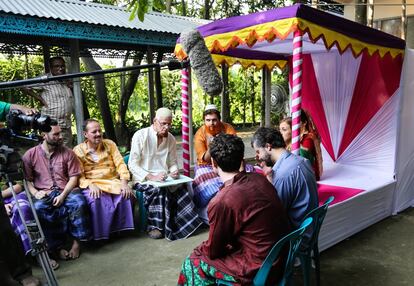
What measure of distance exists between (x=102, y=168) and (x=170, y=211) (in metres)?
0.86

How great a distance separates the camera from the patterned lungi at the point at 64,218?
327cm

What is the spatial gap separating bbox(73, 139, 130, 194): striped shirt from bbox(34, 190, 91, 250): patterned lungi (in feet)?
0.92

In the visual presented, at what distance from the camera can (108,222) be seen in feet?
11.7

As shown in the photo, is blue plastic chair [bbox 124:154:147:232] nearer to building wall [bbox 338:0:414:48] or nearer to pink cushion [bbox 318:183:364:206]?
pink cushion [bbox 318:183:364:206]

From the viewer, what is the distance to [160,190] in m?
3.81

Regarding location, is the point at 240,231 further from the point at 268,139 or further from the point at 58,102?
the point at 58,102

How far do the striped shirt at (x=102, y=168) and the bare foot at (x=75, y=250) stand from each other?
0.55 meters

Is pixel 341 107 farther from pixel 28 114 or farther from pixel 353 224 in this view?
pixel 28 114

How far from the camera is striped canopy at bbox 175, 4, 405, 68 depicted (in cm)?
324

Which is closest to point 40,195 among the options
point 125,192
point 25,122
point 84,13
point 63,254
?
point 63,254

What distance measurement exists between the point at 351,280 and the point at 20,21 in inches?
185

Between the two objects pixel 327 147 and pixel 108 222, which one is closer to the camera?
pixel 108 222

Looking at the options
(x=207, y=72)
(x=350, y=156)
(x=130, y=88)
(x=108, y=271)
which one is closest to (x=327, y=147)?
(x=350, y=156)

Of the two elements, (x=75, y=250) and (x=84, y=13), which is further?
(x=84, y=13)
